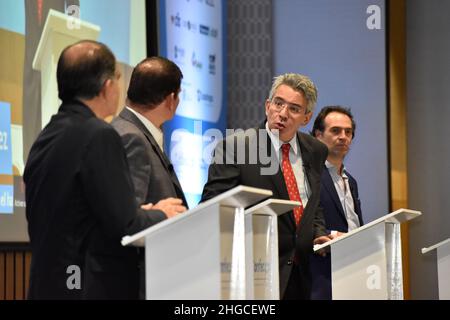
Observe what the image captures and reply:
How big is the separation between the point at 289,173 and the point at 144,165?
4.06 ft

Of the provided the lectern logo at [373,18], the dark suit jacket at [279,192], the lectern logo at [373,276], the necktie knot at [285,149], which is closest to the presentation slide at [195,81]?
the lectern logo at [373,18]

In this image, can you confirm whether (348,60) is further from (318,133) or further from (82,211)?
(82,211)

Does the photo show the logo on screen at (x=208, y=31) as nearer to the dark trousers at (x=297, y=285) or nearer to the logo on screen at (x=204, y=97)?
the logo on screen at (x=204, y=97)

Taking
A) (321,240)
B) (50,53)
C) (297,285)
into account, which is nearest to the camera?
(297,285)

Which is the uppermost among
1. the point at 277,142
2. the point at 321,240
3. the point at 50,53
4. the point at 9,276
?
the point at 50,53

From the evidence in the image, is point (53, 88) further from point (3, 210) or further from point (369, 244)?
point (369, 244)

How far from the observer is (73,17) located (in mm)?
5375

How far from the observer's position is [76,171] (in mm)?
2779

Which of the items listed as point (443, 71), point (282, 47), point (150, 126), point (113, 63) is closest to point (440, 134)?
point (443, 71)

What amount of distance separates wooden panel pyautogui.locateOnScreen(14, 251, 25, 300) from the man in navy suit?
5.57 ft

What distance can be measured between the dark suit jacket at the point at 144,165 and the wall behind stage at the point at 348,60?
4611 millimetres

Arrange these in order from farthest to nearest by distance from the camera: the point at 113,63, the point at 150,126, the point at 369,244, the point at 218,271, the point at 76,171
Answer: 1. the point at 369,244
2. the point at 150,126
3. the point at 113,63
4. the point at 76,171
5. the point at 218,271

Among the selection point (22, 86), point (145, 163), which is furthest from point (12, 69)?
point (145, 163)

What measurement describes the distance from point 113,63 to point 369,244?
163 cm
